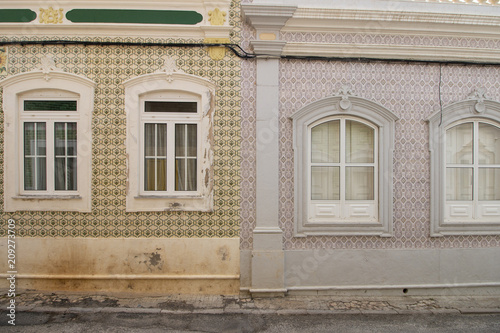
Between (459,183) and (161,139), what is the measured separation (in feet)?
17.4

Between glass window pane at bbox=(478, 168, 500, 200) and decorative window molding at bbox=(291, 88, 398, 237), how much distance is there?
6.03 feet

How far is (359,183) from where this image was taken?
523 cm

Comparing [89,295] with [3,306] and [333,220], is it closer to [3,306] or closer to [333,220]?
[3,306]

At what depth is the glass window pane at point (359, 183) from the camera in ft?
17.1

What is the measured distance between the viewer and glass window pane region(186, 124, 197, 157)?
16.7 ft

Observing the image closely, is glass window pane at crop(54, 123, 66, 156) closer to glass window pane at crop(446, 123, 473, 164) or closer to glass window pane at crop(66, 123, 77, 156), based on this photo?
glass window pane at crop(66, 123, 77, 156)

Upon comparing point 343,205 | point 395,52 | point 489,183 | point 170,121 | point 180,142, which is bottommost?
point 343,205

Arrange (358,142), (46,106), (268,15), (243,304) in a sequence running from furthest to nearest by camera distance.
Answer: (358,142), (46,106), (268,15), (243,304)

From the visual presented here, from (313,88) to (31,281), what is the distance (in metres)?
5.65

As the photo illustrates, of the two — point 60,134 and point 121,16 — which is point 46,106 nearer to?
point 60,134

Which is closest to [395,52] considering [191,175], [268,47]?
[268,47]

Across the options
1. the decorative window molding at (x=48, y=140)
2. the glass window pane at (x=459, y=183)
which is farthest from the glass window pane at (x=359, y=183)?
the decorative window molding at (x=48, y=140)

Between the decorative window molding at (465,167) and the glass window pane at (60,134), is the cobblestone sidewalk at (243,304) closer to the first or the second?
the decorative window molding at (465,167)

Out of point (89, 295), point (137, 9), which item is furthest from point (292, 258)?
→ point (137, 9)
